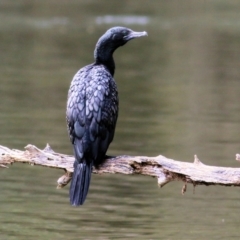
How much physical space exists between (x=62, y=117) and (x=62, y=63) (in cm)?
701

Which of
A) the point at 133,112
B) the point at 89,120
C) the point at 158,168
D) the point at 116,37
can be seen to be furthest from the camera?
the point at 133,112

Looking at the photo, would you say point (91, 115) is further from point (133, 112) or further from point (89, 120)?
point (133, 112)

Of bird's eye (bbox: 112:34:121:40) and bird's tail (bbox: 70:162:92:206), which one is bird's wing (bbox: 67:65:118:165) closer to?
bird's tail (bbox: 70:162:92:206)

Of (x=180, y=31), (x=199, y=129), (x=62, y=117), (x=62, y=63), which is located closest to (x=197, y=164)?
(x=199, y=129)

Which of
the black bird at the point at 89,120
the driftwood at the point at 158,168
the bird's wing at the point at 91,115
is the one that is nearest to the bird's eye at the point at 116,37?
the black bird at the point at 89,120

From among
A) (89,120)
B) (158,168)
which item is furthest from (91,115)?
(158,168)

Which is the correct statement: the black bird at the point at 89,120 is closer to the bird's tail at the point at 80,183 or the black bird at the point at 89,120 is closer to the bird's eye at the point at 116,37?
the bird's tail at the point at 80,183

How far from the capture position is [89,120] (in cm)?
684

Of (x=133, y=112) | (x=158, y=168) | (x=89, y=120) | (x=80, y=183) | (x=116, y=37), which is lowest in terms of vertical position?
(x=80, y=183)

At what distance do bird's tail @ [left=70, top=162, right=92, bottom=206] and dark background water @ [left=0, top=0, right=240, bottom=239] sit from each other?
145 cm

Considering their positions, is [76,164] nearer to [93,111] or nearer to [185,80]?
[93,111]

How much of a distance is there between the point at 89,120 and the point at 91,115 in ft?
0.14

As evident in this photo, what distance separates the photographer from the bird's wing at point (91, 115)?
267 inches

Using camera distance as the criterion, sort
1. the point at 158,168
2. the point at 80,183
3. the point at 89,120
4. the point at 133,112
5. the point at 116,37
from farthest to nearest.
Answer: the point at 133,112 < the point at 116,37 < the point at 89,120 < the point at 80,183 < the point at 158,168
